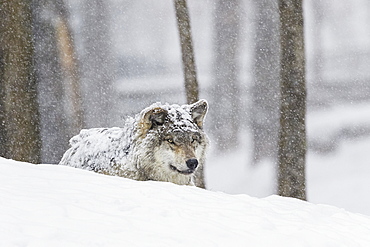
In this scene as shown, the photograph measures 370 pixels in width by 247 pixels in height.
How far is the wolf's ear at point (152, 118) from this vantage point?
6996mm

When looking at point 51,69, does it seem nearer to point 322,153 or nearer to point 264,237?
point 322,153

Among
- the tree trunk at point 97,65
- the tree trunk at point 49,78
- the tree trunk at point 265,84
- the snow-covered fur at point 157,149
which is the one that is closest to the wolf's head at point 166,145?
the snow-covered fur at point 157,149

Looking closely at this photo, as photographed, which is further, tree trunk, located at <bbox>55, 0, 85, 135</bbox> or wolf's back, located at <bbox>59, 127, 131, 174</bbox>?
tree trunk, located at <bbox>55, 0, 85, 135</bbox>

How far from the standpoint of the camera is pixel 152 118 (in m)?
7.06

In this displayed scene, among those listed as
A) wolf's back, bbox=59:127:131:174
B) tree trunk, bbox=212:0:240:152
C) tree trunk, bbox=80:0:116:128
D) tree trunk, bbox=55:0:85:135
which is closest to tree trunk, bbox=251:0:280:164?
tree trunk, bbox=212:0:240:152

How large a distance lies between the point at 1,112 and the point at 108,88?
34.0 ft

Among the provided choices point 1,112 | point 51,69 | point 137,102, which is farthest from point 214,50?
point 1,112

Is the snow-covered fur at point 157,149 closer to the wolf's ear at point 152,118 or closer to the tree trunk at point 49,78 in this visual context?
the wolf's ear at point 152,118

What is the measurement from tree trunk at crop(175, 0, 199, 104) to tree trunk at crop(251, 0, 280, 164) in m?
10.7

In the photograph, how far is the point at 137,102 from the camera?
80.7 feet

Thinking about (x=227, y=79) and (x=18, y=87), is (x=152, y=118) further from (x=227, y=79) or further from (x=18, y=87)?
(x=227, y=79)

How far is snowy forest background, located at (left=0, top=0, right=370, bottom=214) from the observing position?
1844 cm

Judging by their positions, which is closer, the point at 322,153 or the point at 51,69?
the point at 51,69

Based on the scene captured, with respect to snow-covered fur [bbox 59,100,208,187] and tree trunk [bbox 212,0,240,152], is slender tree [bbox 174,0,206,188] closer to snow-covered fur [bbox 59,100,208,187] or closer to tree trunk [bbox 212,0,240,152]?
snow-covered fur [bbox 59,100,208,187]
